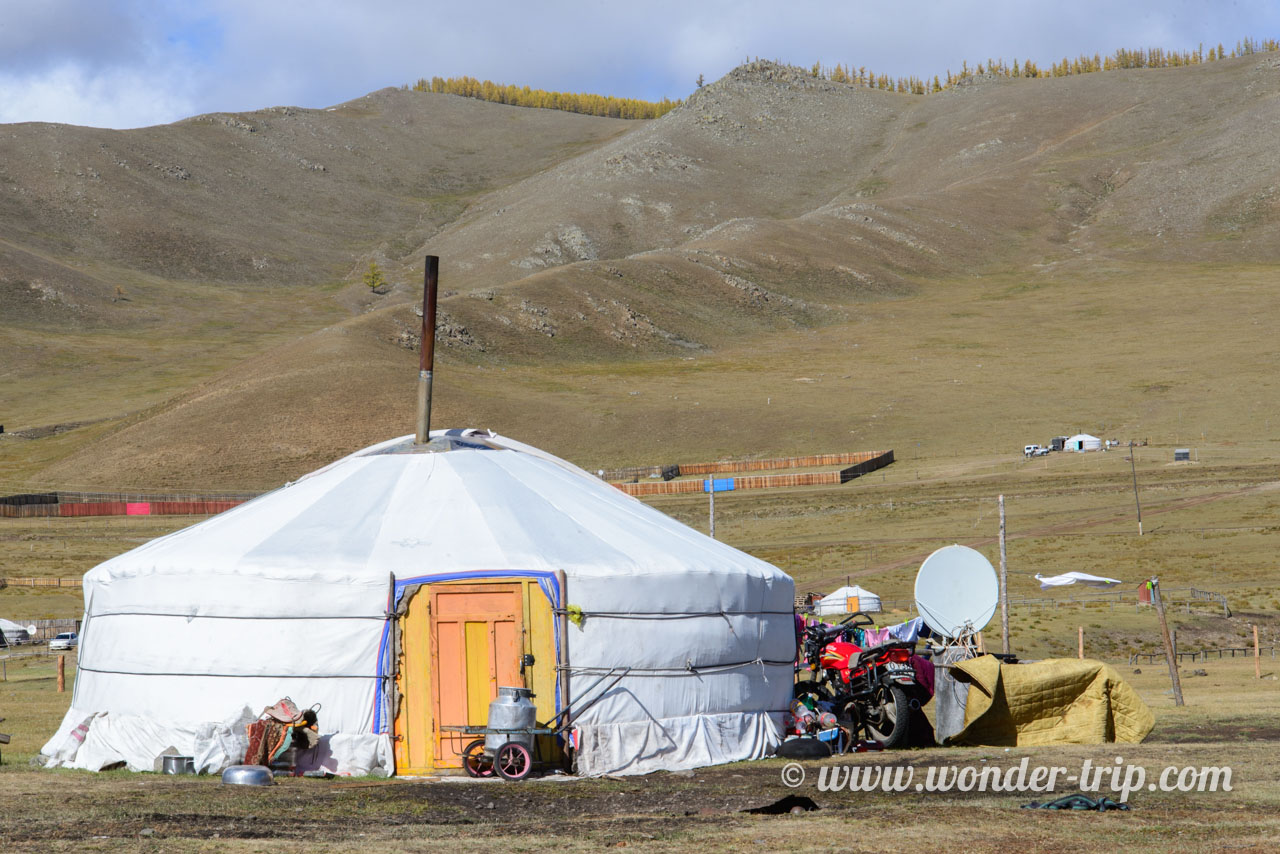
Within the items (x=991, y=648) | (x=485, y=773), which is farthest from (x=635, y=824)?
(x=991, y=648)

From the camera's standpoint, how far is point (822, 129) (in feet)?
641

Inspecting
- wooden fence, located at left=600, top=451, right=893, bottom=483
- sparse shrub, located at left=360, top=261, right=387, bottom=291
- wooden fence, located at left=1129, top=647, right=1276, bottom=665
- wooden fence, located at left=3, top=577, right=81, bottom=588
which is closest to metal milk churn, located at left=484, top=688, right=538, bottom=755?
wooden fence, located at left=1129, top=647, right=1276, bottom=665

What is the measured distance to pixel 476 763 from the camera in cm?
1159

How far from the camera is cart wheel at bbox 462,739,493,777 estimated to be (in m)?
11.6

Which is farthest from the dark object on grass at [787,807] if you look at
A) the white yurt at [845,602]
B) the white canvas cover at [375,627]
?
the white yurt at [845,602]

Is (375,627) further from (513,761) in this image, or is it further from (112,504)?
(112,504)

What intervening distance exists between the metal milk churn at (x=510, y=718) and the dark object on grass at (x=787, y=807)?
2648 mm

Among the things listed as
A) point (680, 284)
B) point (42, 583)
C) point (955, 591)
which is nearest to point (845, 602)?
point (955, 591)

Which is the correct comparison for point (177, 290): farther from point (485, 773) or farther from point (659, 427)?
point (485, 773)

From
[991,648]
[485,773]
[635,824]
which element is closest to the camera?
[635,824]

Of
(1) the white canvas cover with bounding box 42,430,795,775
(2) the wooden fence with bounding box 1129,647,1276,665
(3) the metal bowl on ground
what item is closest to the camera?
(3) the metal bowl on ground

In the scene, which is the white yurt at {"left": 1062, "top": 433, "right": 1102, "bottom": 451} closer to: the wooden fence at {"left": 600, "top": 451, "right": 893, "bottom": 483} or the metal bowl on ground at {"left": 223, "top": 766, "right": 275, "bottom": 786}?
the wooden fence at {"left": 600, "top": 451, "right": 893, "bottom": 483}

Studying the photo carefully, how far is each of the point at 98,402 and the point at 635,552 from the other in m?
76.9

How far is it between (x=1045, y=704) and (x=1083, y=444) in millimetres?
45070
